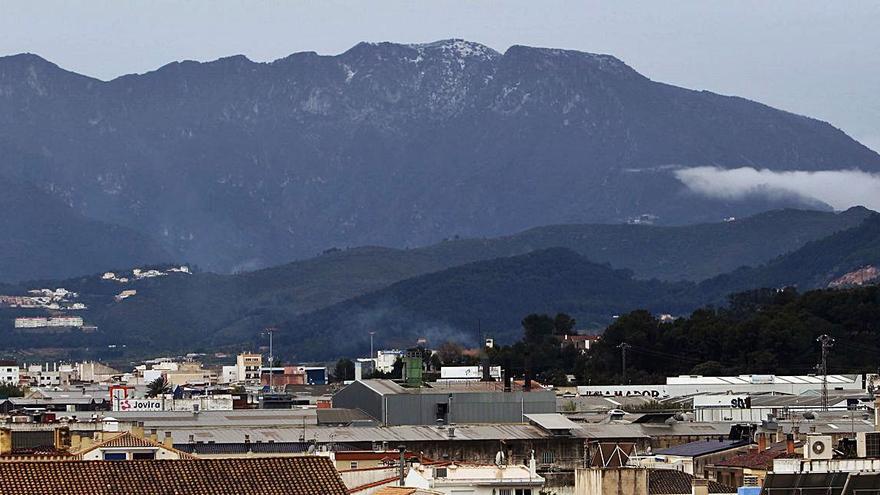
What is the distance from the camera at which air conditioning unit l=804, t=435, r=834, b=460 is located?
1664 inches

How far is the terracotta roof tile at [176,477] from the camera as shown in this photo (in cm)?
2942

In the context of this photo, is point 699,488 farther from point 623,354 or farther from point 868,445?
point 623,354

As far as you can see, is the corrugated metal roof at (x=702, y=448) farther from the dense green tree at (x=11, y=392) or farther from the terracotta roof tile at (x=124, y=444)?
the dense green tree at (x=11, y=392)

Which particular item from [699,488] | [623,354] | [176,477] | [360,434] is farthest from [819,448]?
[623,354]

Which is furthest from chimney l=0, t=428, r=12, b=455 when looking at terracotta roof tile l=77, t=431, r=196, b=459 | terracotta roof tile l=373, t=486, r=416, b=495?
terracotta roof tile l=373, t=486, r=416, b=495

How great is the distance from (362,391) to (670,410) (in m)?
19.8

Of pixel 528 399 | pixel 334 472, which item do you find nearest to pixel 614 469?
pixel 334 472

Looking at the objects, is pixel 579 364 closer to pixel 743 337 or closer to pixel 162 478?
pixel 743 337

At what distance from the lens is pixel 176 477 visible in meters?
30.5

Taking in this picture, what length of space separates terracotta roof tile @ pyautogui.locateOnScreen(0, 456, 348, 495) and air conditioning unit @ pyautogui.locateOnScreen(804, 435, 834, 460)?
42.1 feet

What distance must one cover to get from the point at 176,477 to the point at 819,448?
14979mm

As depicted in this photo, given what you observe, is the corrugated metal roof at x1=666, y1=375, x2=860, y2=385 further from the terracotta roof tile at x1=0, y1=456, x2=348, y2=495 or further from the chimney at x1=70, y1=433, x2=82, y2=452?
the terracotta roof tile at x1=0, y1=456, x2=348, y2=495

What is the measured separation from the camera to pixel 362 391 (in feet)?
302

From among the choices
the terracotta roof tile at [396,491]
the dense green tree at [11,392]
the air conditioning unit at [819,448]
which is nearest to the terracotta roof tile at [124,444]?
the terracotta roof tile at [396,491]
